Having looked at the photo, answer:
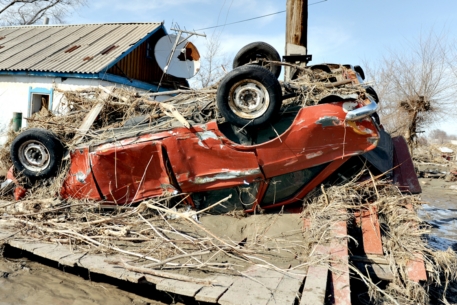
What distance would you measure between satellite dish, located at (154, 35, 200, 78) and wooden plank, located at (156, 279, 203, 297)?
33.5ft

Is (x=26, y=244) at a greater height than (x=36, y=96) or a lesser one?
lesser

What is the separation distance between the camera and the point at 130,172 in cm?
445

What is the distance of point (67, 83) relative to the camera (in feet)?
42.6

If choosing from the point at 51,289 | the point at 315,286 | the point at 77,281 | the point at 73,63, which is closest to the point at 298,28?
the point at 315,286

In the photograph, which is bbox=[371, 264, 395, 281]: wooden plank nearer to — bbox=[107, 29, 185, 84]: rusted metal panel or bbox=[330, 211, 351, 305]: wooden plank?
bbox=[330, 211, 351, 305]: wooden plank

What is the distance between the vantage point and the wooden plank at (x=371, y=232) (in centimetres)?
383

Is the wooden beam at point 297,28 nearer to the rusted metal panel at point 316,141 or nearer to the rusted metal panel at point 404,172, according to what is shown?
the rusted metal panel at point 404,172

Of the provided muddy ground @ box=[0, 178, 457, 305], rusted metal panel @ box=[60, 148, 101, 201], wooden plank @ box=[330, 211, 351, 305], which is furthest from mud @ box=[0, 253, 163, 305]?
wooden plank @ box=[330, 211, 351, 305]

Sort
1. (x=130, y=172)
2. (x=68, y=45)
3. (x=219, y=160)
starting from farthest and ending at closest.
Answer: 1. (x=68, y=45)
2. (x=130, y=172)
3. (x=219, y=160)

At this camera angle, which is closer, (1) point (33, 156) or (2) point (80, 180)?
(2) point (80, 180)

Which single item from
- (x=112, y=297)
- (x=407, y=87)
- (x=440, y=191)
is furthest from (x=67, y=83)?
(x=407, y=87)

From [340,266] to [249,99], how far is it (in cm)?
194

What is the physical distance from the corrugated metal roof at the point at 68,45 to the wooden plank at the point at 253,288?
1079 cm

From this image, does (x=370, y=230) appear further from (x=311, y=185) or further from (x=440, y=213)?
(x=440, y=213)
